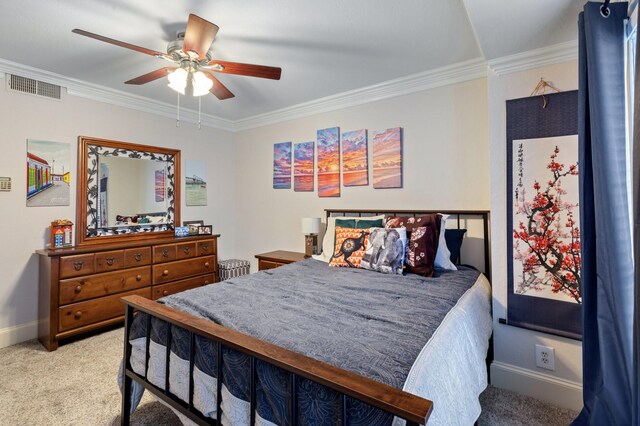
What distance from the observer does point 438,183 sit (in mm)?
2865

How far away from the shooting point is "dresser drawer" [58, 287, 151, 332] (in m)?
2.62

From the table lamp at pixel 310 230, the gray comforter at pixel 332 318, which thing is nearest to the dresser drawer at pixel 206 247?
the table lamp at pixel 310 230

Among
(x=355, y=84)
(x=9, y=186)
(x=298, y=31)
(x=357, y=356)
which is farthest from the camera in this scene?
(x=355, y=84)

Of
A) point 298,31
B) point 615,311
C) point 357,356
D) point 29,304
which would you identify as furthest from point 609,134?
point 29,304

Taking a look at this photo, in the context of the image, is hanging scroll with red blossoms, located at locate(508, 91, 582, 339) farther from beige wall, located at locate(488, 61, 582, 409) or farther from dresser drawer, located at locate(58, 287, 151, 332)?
dresser drawer, located at locate(58, 287, 151, 332)

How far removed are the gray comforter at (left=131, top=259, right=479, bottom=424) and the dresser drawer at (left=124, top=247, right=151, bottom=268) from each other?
1623mm

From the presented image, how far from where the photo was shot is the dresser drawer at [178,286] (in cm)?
322

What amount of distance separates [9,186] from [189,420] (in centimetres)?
279

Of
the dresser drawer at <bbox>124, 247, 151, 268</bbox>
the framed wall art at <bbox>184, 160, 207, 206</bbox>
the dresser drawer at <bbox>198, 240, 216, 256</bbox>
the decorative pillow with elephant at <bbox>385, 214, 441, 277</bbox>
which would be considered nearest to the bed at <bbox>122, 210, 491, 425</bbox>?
the decorative pillow with elephant at <bbox>385, 214, 441, 277</bbox>

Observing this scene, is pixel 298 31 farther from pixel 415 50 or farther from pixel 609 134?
pixel 609 134

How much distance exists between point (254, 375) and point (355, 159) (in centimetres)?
264

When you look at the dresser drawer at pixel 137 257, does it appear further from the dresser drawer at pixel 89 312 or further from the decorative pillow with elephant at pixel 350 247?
the decorative pillow with elephant at pixel 350 247

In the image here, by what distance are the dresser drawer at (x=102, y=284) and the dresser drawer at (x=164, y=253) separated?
129 mm

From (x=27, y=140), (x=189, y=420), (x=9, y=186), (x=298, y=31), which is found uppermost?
(x=298, y=31)
